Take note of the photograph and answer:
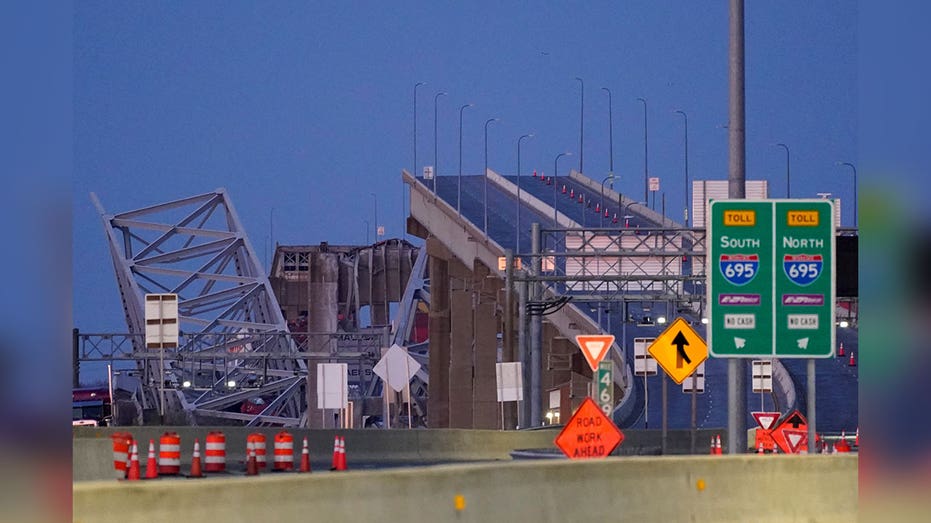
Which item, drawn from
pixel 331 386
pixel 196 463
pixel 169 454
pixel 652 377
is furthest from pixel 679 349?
pixel 652 377

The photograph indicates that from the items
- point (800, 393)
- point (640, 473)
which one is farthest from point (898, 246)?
point (800, 393)

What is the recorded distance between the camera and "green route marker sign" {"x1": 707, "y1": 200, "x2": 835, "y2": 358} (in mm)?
17516

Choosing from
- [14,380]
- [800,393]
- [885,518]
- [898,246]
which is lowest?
[800,393]

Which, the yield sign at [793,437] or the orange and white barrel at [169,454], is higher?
the orange and white barrel at [169,454]

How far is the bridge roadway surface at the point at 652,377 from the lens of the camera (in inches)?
2822

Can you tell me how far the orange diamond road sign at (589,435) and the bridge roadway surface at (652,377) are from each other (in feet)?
101

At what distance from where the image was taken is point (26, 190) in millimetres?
5102

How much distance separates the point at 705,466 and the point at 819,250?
102 inches

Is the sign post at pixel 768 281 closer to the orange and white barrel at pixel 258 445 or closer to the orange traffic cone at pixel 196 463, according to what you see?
the orange traffic cone at pixel 196 463

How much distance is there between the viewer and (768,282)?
1755 centimetres

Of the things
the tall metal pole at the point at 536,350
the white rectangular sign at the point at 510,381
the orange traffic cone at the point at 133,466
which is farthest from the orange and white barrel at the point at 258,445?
the tall metal pole at the point at 536,350

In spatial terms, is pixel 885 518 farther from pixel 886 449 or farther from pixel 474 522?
pixel 474 522

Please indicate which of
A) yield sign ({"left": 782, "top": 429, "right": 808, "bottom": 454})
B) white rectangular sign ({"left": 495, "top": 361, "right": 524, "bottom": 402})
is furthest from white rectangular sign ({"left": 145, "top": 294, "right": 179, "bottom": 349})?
yield sign ({"left": 782, "top": 429, "right": 808, "bottom": 454})

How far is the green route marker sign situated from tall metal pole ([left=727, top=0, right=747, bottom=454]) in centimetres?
122
